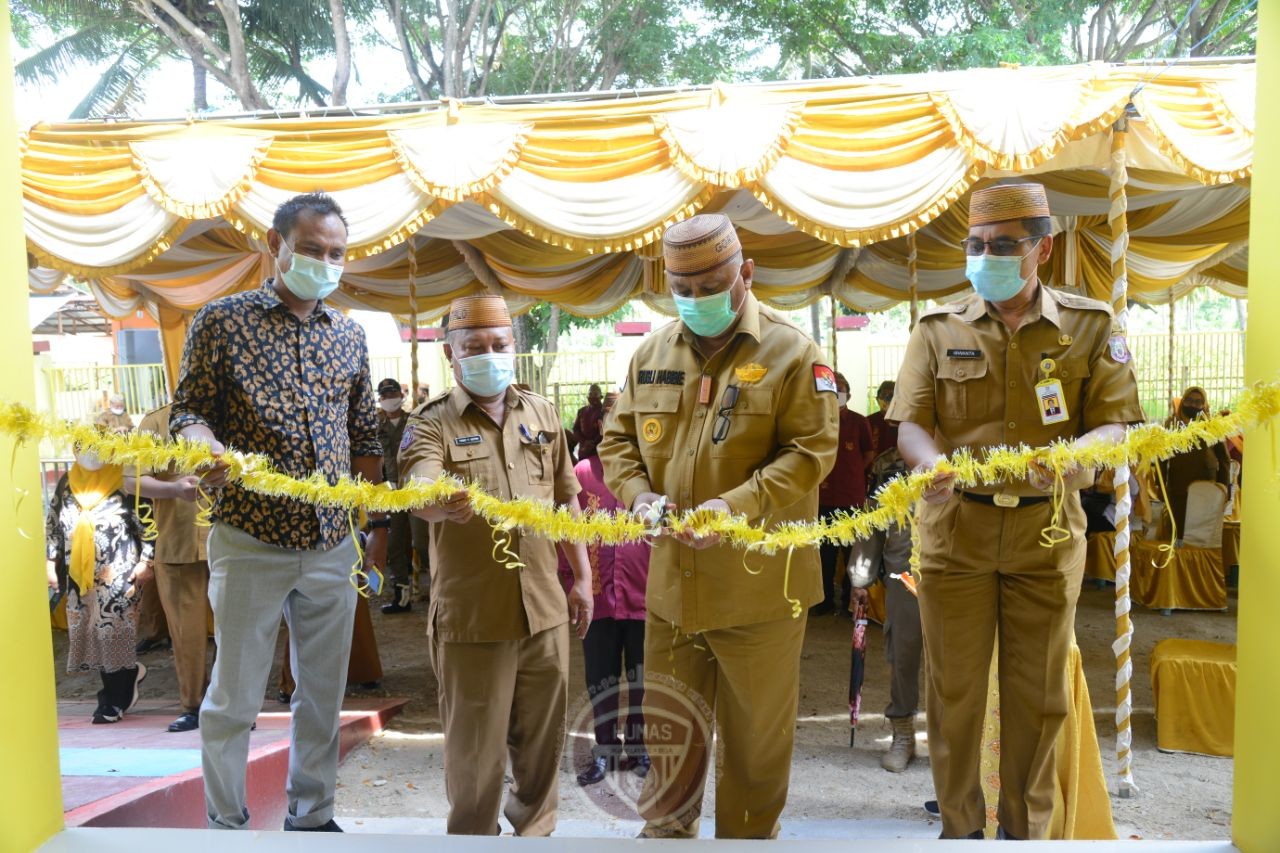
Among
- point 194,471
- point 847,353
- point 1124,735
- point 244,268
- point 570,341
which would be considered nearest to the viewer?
point 194,471

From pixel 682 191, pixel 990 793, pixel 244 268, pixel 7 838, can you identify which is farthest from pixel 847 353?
pixel 7 838

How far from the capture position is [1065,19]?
1378 cm

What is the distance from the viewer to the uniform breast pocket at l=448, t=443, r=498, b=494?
293cm

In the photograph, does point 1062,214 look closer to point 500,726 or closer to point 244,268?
point 500,726

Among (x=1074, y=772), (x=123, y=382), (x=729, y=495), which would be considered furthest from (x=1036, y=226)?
(x=123, y=382)

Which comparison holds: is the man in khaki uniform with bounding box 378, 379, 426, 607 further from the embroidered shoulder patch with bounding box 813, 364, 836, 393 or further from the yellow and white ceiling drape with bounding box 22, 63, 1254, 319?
the embroidered shoulder patch with bounding box 813, 364, 836, 393

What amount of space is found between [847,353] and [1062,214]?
13.3 meters

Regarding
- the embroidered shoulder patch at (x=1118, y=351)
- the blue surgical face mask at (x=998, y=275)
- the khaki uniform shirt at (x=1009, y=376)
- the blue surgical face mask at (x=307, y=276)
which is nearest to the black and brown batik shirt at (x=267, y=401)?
the blue surgical face mask at (x=307, y=276)

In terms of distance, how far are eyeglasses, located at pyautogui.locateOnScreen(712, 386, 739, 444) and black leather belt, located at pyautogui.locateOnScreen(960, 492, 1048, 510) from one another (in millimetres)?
750

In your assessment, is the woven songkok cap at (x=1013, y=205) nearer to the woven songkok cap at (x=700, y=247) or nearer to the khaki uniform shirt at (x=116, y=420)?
the woven songkok cap at (x=700, y=247)

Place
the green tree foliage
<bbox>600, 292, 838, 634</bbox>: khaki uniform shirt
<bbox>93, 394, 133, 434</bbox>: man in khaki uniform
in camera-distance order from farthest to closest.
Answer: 1. the green tree foliage
2. <bbox>93, 394, 133, 434</bbox>: man in khaki uniform
3. <bbox>600, 292, 838, 634</bbox>: khaki uniform shirt

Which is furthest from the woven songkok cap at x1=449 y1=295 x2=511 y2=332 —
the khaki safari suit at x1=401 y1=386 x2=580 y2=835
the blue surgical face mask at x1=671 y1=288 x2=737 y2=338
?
the blue surgical face mask at x1=671 y1=288 x2=737 y2=338

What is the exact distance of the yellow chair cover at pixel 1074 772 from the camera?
9.56 ft

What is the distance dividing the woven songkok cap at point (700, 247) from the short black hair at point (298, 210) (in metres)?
1.11
